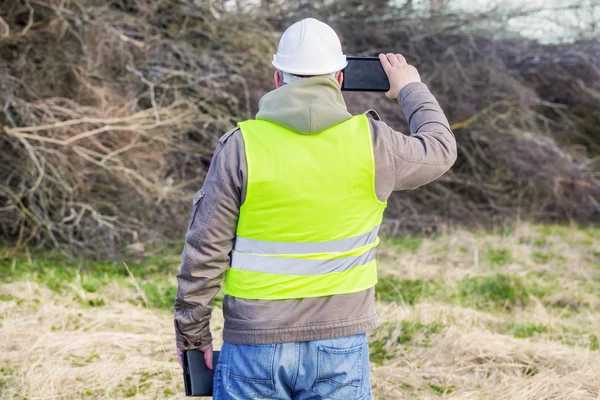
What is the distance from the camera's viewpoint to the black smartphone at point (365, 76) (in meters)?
2.20

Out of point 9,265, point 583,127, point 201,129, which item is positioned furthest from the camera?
point 583,127

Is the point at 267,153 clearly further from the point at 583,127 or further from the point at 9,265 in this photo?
the point at 583,127

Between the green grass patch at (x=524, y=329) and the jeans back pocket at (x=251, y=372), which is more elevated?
the jeans back pocket at (x=251, y=372)

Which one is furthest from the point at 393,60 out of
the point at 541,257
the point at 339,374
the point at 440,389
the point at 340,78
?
the point at 541,257

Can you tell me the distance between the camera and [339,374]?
1962 mm

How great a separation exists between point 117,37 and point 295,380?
20.5 ft

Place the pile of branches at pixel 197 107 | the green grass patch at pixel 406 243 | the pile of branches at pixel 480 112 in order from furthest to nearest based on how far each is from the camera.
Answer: the pile of branches at pixel 480 112 → the green grass patch at pixel 406 243 → the pile of branches at pixel 197 107

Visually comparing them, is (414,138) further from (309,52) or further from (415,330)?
(415,330)

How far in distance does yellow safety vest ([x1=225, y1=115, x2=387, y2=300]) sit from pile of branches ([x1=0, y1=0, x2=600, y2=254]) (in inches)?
190

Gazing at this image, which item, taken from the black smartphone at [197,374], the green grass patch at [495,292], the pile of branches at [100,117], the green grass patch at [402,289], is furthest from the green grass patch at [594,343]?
the pile of branches at [100,117]

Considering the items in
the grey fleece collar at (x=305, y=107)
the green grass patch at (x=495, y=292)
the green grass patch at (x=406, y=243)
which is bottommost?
the green grass patch at (x=406, y=243)

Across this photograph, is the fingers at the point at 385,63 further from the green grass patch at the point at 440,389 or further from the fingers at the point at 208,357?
the green grass patch at the point at 440,389

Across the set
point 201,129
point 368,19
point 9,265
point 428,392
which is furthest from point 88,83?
point 428,392

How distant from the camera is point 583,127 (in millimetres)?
11883
